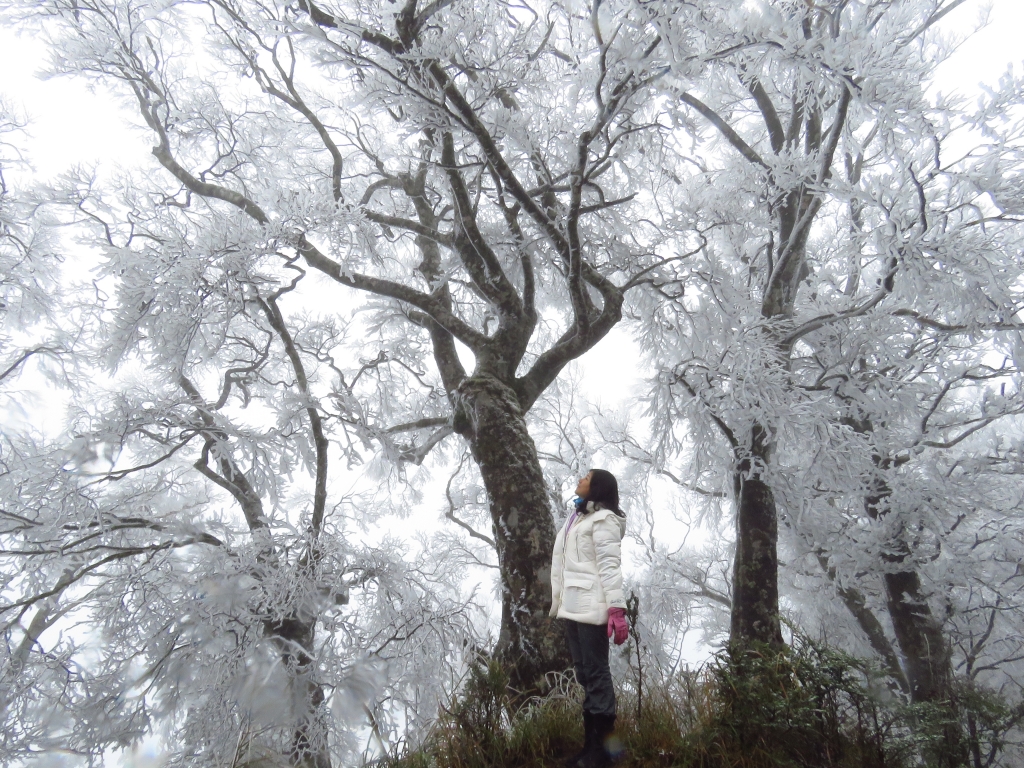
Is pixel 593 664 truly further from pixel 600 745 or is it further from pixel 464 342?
pixel 464 342

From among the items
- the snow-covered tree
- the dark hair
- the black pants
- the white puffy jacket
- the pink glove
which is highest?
the snow-covered tree

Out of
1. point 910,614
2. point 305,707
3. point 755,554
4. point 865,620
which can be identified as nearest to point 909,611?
point 910,614

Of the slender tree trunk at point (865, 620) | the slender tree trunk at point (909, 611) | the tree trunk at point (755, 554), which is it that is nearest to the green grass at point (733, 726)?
the tree trunk at point (755, 554)

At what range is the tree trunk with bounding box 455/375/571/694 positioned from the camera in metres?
3.79

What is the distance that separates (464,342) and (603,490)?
9.52 feet

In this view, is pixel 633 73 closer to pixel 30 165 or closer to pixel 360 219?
pixel 360 219

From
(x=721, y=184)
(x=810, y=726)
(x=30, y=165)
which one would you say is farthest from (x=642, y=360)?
(x=30, y=165)

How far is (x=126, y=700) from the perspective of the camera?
12.9 feet

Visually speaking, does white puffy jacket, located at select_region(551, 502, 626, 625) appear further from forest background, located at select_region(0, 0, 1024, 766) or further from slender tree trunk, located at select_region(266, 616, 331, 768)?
slender tree trunk, located at select_region(266, 616, 331, 768)

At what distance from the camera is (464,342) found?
223 inches

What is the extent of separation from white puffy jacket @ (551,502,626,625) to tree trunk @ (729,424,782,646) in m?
2.20

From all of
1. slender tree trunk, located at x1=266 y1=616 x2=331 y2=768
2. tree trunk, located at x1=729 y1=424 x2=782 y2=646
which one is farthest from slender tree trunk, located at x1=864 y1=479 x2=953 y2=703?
slender tree trunk, located at x1=266 y1=616 x2=331 y2=768

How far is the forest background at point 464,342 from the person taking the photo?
147 inches

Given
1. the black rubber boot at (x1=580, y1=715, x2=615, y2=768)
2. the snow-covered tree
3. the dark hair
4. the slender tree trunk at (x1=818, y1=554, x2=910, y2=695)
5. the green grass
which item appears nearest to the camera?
the green grass
